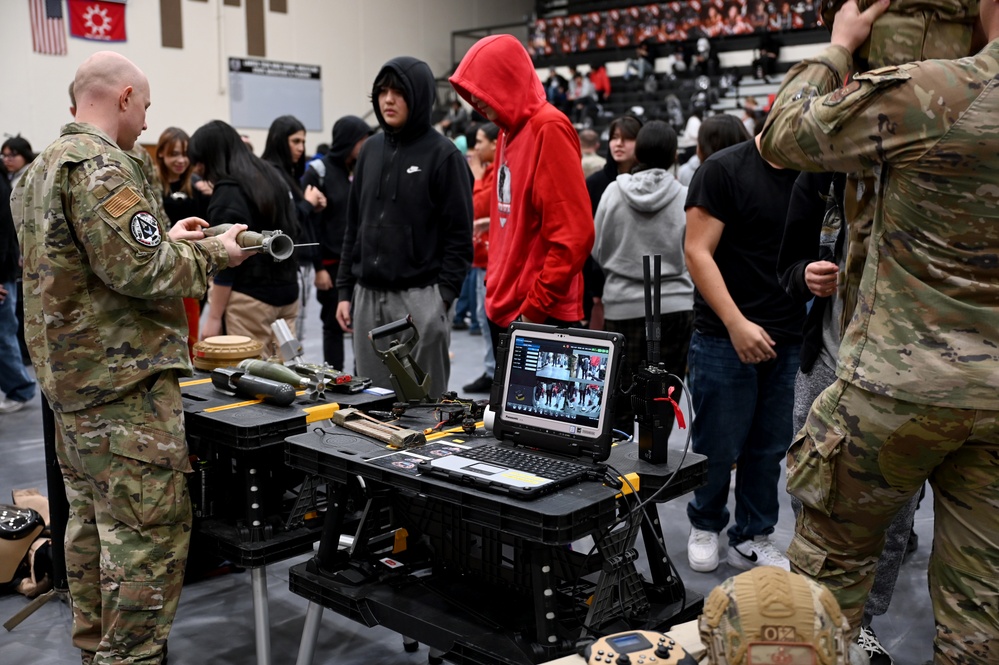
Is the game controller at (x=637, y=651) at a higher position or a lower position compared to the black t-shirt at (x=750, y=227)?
lower

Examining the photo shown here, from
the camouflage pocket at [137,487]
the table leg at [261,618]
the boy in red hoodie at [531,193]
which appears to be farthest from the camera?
the boy in red hoodie at [531,193]

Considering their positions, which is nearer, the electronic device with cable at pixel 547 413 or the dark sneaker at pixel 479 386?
the electronic device with cable at pixel 547 413

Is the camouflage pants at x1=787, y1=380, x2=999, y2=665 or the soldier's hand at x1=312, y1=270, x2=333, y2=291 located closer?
the camouflage pants at x1=787, y1=380, x2=999, y2=665

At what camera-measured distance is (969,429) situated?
1614mm

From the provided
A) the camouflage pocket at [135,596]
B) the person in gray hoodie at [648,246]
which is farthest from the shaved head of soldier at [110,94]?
the person in gray hoodie at [648,246]

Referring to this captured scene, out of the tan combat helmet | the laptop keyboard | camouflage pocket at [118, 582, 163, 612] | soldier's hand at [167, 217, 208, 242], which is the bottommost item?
camouflage pocket at [118, 582, 163, 612]

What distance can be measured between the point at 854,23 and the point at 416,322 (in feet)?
7.27

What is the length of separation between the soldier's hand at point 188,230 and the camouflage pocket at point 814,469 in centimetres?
180

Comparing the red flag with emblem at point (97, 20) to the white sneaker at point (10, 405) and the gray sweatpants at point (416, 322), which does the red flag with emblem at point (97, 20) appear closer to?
the white sneaker at point (10, 405)

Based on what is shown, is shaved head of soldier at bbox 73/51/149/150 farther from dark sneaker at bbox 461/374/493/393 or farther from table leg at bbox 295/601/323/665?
dark sneaker at bbox 461/374/493/393

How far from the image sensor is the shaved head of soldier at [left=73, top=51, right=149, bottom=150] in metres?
2.42

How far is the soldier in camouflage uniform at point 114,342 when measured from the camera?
2309 mm

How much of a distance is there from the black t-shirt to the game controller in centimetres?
177

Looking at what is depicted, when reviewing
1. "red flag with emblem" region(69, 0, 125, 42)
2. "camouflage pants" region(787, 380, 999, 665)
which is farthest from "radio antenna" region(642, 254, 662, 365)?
"red flag with emblem" region(69, 0, 125, 42)
